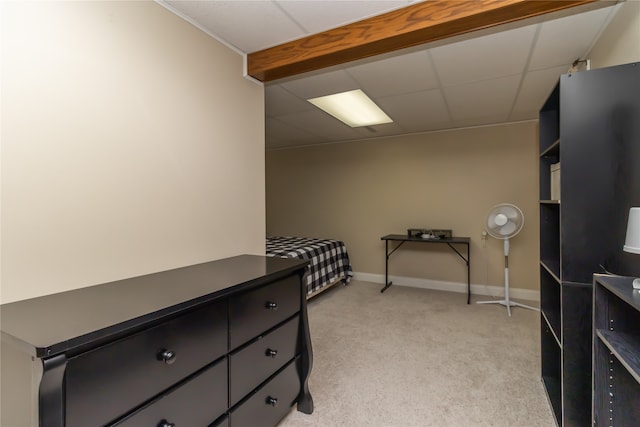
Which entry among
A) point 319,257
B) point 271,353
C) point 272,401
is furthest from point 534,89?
point 272,401

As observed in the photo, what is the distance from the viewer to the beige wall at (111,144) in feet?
3.69

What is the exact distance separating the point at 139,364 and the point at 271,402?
771 mm

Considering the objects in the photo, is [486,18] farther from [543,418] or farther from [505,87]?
[543,418]

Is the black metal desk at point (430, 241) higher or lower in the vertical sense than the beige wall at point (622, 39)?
lower

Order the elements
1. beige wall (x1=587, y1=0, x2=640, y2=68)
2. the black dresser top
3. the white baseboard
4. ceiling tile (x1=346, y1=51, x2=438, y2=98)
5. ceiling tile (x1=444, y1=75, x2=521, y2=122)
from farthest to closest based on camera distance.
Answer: the white baseboard < ceiling tile (x1=444, y1=75, x2=521, y2=122) < ceiling tile (x1=346, y1=51, x2=438, y2=98) < beige wall (x1=587, y1=0, x2=640, y2=68) < the black dresser top

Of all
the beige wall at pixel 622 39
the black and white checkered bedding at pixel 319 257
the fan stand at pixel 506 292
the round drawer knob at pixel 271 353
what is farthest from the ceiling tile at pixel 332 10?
the fan stand at pixel 506 292

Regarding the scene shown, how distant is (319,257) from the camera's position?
3.88 meters

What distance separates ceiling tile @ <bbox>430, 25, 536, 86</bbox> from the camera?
1.94m

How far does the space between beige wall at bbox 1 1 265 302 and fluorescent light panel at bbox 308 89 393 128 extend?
1204mm

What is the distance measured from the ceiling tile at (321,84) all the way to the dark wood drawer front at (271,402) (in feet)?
6.91

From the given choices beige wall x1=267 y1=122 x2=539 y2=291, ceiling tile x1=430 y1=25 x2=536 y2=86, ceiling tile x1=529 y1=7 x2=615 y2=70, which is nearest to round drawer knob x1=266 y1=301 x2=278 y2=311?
ceiling tile x1=430 y1=25 x2=536 y2=86

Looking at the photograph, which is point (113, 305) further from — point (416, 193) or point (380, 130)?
point (416, 193)

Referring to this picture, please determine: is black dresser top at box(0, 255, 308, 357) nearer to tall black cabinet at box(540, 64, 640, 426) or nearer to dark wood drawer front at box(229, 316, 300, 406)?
dark wood drawer front at box(229, 316, 300, 406)

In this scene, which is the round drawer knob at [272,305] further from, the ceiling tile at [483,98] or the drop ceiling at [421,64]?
the ceiling tile at [483,98]
